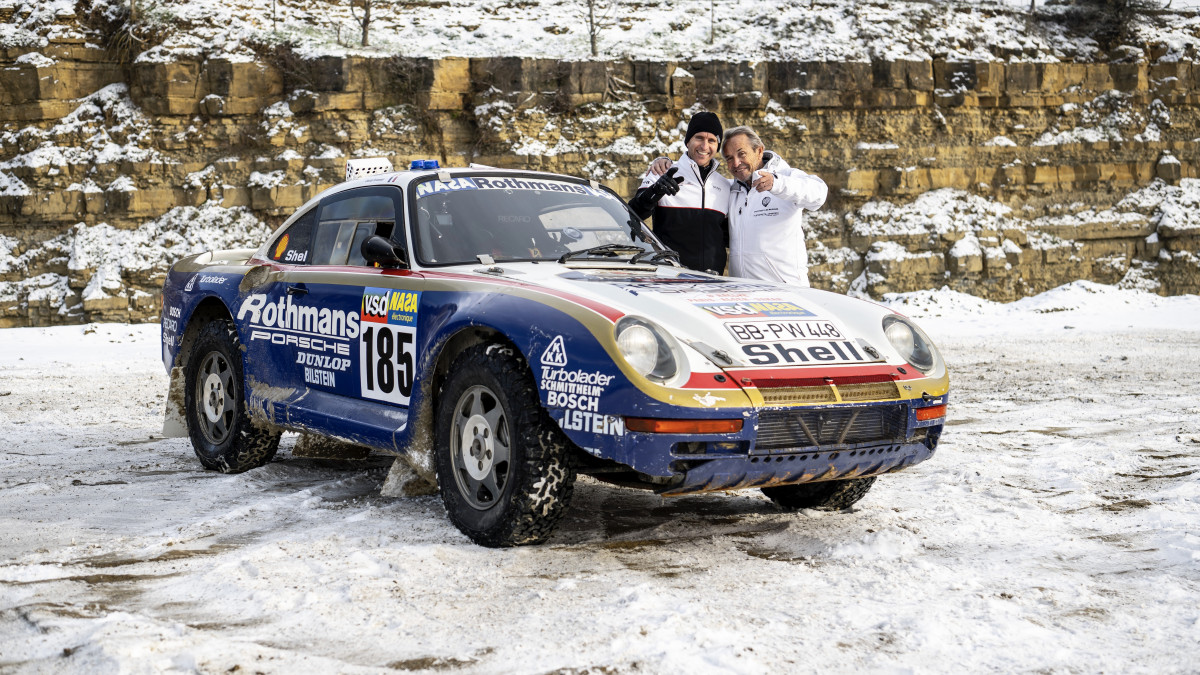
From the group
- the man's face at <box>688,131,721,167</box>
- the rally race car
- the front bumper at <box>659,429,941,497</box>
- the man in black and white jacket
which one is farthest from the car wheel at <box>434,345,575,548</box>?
the man's face at <box>688,131,721,167</box>

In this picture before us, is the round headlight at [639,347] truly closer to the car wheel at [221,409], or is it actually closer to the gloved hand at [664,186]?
the gloved hand at [664,186]

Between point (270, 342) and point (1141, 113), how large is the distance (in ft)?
73.0

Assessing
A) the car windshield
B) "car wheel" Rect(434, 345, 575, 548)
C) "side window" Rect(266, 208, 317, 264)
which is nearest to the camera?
"car wheel" Rect(434, 345, 575, 548)

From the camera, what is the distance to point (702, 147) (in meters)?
6.71

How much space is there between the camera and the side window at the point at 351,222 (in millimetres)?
5570

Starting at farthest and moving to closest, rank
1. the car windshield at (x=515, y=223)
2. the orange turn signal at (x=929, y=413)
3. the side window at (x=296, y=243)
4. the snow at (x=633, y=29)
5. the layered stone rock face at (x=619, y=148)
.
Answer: the snow at (x=633, y=29) → the layered stone rock face at (x=619, y=148) → the side window at (x=296, y=243) → the car windshield at (x=515, y=223) → the orange turn signal at (x=929, y=413)

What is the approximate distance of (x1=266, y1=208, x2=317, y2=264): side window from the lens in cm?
608

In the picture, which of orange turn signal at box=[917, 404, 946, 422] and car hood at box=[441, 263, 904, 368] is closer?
car hood at box=[441, 263, 904, 368]

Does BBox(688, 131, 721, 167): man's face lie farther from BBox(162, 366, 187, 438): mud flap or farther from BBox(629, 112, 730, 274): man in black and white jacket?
BBox(162, 366, 187, 438): mud flap

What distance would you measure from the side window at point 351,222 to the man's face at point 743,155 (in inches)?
81.1

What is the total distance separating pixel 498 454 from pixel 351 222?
196cm

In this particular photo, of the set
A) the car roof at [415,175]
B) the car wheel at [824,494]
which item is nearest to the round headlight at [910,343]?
the car wheel at [824,494]

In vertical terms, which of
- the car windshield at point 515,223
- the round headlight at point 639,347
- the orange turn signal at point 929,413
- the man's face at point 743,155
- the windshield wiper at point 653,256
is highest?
the man's face at point 743,155

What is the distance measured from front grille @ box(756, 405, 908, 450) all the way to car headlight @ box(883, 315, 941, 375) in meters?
0.37
